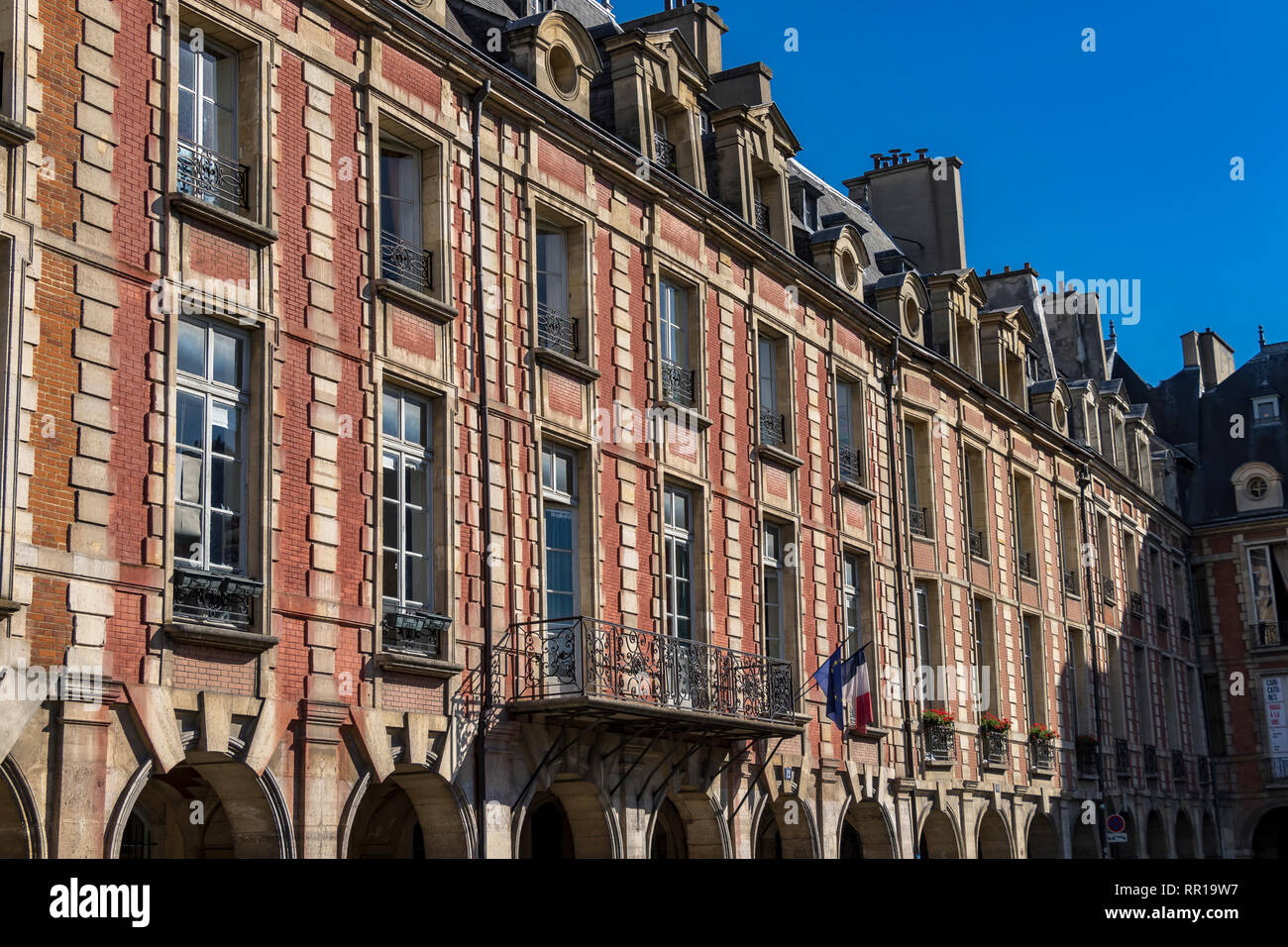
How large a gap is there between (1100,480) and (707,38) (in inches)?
502

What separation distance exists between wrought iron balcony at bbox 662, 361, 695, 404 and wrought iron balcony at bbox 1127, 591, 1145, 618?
55.3 feet

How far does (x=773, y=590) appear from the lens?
20016mm

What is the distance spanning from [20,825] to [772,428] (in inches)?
454

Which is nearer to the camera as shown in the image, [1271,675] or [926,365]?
[926,365]

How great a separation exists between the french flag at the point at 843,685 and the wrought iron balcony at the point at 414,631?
5.65 m

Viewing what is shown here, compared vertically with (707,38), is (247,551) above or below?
below

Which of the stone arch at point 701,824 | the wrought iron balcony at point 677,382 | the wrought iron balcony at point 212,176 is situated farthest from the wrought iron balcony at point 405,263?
the stone arch at point 701,824

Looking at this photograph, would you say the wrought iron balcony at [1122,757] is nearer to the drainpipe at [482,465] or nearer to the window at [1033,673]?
the window at [1033,673]

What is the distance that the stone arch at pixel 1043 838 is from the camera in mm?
26438

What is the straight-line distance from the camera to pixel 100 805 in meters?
11.0

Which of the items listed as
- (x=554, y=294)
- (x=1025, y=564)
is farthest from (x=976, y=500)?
(x=554, y=294)

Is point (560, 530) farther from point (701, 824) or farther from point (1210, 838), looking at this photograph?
point (1210, 838)
